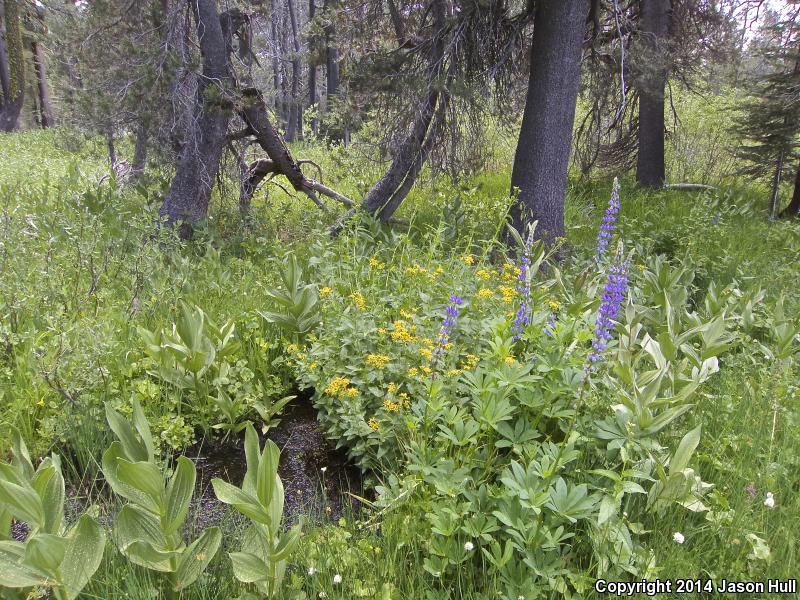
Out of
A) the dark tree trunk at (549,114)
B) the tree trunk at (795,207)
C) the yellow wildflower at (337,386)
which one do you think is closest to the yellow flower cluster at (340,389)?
the yellow wildflower at (337,386)

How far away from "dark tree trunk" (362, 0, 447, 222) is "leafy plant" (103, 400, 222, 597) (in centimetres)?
→ 379

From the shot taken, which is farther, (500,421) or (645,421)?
(500,421)

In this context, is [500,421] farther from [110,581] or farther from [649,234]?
[649,234]

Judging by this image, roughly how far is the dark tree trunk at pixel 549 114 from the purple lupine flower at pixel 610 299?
111 inches

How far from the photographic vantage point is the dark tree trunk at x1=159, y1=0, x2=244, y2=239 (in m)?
4.93

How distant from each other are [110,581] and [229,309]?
218cm

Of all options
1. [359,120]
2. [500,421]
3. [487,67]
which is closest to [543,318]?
[500,421]

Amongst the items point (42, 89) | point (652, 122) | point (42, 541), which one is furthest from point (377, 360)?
point (42, 89)

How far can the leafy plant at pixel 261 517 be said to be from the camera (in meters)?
1.54

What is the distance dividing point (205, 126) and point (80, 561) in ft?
15.4

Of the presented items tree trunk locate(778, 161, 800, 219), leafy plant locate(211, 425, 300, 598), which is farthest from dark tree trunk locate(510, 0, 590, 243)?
tree trunk locate(778, 161, 800, 219)

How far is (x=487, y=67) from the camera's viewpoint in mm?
5762

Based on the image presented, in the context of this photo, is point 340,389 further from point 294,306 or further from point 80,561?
point 80,561

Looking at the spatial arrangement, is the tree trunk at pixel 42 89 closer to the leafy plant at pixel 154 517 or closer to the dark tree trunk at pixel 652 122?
the dark tree trunk at pixel 652 122
